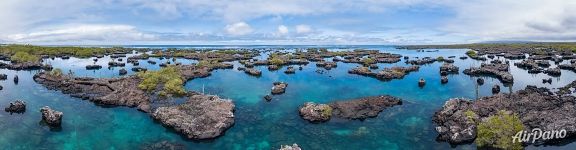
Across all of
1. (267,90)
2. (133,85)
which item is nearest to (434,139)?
(267,90)

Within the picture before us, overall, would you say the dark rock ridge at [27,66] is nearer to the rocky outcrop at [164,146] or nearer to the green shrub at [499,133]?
the rocky outcrop at [164,146]

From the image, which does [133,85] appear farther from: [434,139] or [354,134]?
[434,139]

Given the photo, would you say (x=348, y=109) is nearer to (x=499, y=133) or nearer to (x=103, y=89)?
(x=499, y=133)

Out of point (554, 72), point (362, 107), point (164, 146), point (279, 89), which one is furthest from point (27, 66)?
point (554, 72)

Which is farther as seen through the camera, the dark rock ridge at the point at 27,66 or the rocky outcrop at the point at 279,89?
the dark rock ridge at the point at 27,66

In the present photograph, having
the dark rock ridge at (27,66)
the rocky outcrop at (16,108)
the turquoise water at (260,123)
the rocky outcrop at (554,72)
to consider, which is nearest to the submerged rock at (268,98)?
the turquoise water at (260,123)

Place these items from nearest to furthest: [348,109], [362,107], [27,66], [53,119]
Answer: [53,119] → [348,109] → [362,107] → [27,66]
